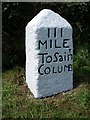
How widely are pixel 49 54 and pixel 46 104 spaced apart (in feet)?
2.70

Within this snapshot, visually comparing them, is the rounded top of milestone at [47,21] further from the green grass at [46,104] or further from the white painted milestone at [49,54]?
the green grass at [46,104]

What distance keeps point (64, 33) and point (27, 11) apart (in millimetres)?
3406

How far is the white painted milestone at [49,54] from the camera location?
6.91 m

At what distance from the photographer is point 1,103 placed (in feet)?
23.1

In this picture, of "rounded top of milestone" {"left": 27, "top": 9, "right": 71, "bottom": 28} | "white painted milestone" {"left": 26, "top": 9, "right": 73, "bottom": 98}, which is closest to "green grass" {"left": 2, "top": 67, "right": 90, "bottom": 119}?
"white painted milestone" {"left": 26, "top": 9, "right": 73, "bottom": 98}

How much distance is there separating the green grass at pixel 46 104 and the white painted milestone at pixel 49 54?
167 millimetres

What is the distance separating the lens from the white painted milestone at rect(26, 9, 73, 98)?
22.7ft

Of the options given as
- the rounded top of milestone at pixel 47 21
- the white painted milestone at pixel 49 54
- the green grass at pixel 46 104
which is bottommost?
the green grass at pixel 46 104

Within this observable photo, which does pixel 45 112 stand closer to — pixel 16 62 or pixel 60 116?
pixel 60 116

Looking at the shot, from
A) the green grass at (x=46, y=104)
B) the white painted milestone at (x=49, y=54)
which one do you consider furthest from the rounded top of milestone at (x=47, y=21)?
the green grass at (x=46, y=104)

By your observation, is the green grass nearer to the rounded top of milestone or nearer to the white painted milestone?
the white painted milestone

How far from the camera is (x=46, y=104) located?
268 inches

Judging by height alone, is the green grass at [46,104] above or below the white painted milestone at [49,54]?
below

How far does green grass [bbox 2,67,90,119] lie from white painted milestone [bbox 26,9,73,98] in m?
0.17
